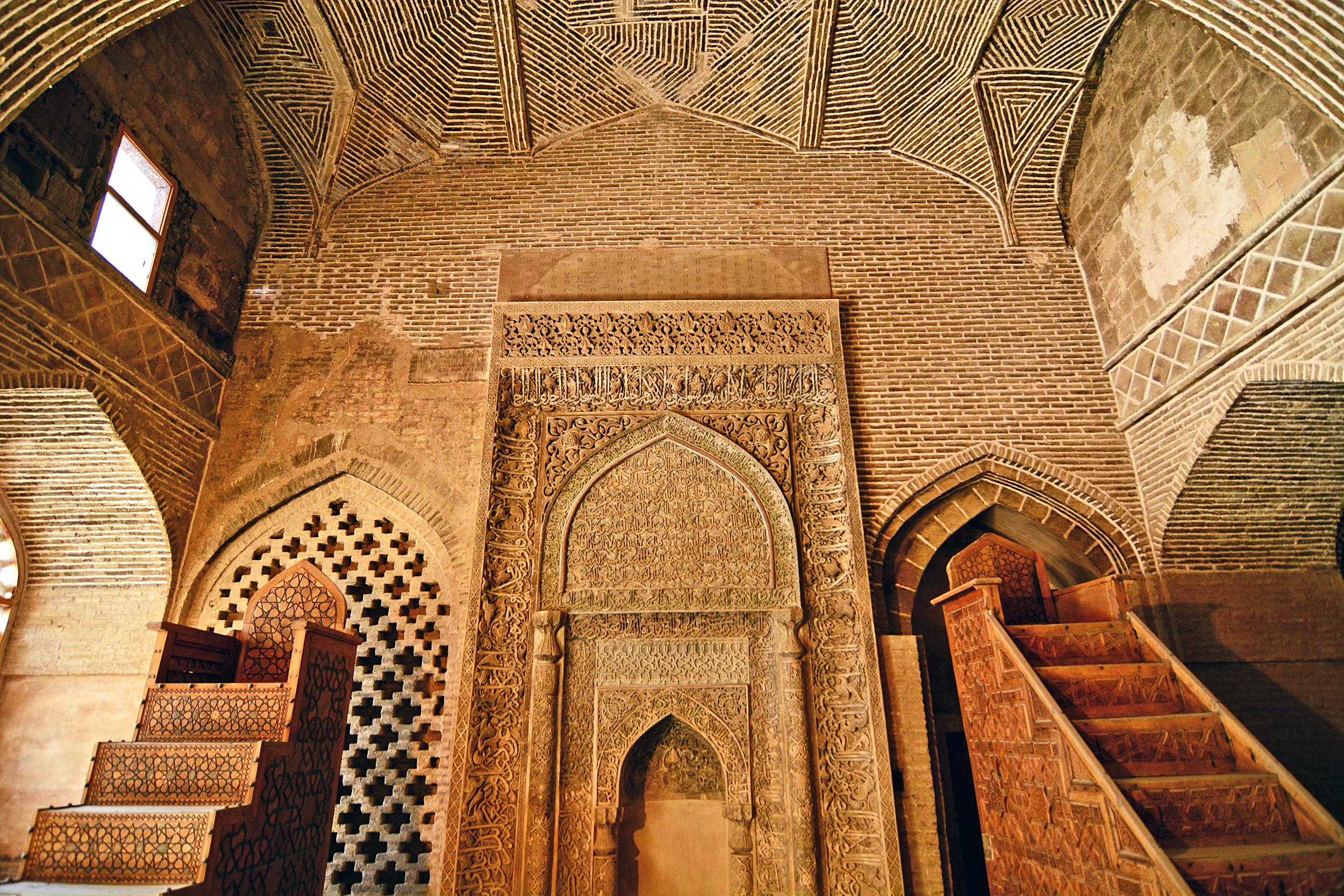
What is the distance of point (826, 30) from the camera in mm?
6527

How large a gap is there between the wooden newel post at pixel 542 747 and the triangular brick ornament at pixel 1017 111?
5.49 meters

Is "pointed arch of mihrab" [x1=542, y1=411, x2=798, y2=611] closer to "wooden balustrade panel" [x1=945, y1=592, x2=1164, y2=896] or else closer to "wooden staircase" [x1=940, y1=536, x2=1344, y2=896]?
"wooden balustrade panel" [x1=945, y1=592, x2=1164, y2=896]

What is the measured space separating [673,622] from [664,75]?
5.00 m

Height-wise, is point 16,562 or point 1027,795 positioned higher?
point 16,562

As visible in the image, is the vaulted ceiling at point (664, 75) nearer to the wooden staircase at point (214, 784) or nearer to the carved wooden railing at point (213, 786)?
the wooden staircase at point (214, 784)

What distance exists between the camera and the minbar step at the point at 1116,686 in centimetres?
438

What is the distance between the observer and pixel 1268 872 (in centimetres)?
332

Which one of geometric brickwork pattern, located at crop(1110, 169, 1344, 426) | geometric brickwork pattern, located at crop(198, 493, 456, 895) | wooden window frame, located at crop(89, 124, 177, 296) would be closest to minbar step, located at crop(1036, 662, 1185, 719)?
geometric brickwork pattern, located at crop(1110, 169, 1344, 426)

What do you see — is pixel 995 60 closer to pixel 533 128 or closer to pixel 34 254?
pixel 533 128

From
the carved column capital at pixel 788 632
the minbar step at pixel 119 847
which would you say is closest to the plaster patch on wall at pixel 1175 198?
the carved column capital at pixel 788 632

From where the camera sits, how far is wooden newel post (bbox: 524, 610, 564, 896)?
482 centimetres

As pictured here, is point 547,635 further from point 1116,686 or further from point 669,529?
point 1116,686

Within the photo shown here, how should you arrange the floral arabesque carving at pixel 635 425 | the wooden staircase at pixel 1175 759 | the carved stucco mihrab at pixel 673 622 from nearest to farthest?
the wooden staircase at pixel 1175 759, the carved stucco mihrab at pixel 673 622, the floral arabesque carving at pixel 635 425

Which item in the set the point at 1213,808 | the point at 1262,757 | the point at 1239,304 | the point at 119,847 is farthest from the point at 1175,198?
the point at 119,847
